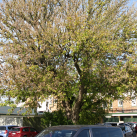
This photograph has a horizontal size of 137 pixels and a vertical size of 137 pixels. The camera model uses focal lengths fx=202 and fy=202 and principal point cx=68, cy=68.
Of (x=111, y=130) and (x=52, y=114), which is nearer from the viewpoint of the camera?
(x=111, y=130)

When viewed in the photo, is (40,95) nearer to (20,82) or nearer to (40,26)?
(20,82)

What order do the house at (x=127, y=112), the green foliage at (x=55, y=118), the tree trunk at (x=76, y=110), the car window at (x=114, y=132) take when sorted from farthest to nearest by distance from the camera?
the house at (x=127, y=112), the green foliage at (x=55, y=118), the tree trunk at (x=76, y=110), the car window at (x=114, y=132)

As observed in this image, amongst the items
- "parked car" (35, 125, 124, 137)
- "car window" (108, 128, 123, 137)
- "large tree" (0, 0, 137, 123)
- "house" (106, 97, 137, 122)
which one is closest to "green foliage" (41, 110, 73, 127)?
"large tree" (0, 0, 137, 123)

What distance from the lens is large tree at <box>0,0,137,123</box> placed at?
562 inches

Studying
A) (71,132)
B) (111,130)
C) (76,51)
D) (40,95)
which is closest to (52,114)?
(40,95)

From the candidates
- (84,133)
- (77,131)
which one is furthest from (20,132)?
(77,131)

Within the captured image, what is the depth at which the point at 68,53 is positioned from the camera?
17844 millimetres

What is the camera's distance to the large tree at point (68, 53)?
14.3 metres

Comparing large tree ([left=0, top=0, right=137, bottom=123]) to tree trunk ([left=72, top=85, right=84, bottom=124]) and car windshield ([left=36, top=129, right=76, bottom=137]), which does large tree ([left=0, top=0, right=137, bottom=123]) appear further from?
car windshield ([left=36, top=129, right=76, bottom=137])

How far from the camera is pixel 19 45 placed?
703 inches

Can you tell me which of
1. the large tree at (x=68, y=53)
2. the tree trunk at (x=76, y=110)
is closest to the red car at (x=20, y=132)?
the large tree at (x=68, y=53)

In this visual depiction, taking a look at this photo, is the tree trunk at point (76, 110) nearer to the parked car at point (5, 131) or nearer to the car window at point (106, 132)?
the parked car at point (5, 131)

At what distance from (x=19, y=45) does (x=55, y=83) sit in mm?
5169

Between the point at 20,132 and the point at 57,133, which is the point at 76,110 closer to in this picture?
the point at 20,132
